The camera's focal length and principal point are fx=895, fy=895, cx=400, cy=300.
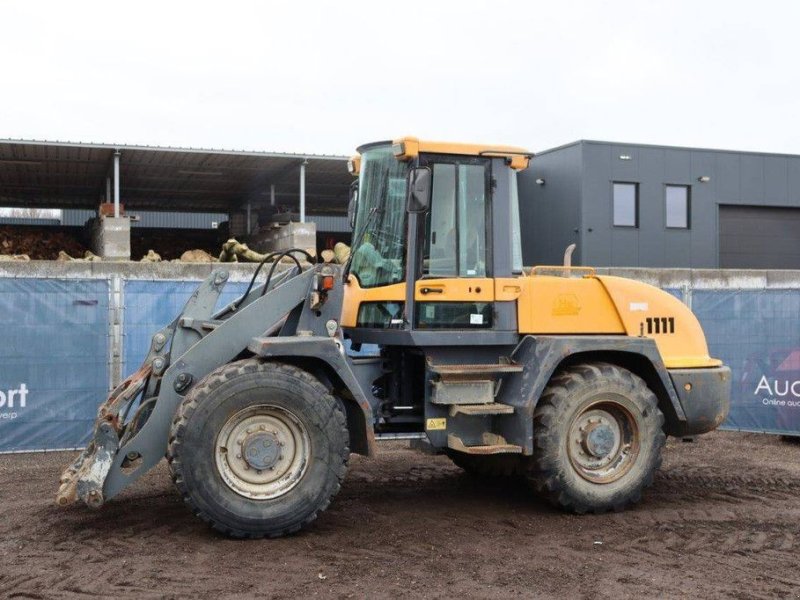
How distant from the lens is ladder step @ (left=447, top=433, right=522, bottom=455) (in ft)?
23.2

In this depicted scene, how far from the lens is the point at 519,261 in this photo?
7.50 metres

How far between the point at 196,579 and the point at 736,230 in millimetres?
25816

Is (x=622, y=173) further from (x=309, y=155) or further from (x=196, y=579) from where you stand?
(x=196, y=579)

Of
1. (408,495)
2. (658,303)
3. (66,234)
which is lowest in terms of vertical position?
(408,495)

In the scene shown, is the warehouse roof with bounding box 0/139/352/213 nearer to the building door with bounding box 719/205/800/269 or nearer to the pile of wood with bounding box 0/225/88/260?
the pile of wood with bounding box 0/225/88/260

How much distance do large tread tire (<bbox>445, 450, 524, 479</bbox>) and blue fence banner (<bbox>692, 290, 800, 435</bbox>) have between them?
4.63m

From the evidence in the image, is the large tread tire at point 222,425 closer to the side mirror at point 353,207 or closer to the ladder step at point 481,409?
the ladder step at point 481,409

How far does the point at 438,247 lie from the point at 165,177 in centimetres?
1881

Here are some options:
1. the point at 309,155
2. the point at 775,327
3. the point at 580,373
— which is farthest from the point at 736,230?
the point at 580,373

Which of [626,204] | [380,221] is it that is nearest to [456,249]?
[380,221]

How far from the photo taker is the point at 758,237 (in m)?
28.5

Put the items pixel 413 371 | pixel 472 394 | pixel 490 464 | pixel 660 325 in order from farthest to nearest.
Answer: pixel 490 464
pixel 660 325
pixel 413 371
pixel 472 394

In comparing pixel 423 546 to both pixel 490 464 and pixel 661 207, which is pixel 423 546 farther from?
pixel 661 207

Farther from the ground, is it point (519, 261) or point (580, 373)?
point (519, 261)
